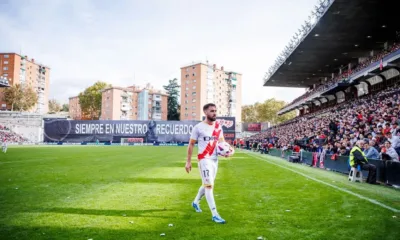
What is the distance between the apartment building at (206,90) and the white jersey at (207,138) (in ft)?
268

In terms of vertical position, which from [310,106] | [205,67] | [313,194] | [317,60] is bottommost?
[313,194]

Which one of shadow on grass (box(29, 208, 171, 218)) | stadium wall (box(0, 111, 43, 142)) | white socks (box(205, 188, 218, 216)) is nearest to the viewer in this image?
white socks (box(205, 188, 218, 216))

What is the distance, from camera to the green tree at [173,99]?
337 ft

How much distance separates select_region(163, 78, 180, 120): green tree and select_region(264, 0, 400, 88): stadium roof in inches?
2190

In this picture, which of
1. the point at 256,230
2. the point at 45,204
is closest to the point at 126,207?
the point at 45,204

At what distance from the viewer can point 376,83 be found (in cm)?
3309

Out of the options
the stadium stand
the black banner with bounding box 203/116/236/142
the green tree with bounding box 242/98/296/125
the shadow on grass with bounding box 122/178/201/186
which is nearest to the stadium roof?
the stadium stand

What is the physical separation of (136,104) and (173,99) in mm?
12808

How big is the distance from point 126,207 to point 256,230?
2.94 m

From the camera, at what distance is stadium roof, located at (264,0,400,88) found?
25719 mm

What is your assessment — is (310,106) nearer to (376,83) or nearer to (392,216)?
(376,83)

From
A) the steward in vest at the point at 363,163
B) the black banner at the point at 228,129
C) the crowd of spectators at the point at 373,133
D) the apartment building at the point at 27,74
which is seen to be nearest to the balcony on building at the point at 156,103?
the apartment building at the point at 27,74

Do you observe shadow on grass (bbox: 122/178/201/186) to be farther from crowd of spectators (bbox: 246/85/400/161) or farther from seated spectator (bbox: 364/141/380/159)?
crowd of spectators (bbox: 246/85/400/161)

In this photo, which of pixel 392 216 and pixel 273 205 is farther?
pixel 273 205
